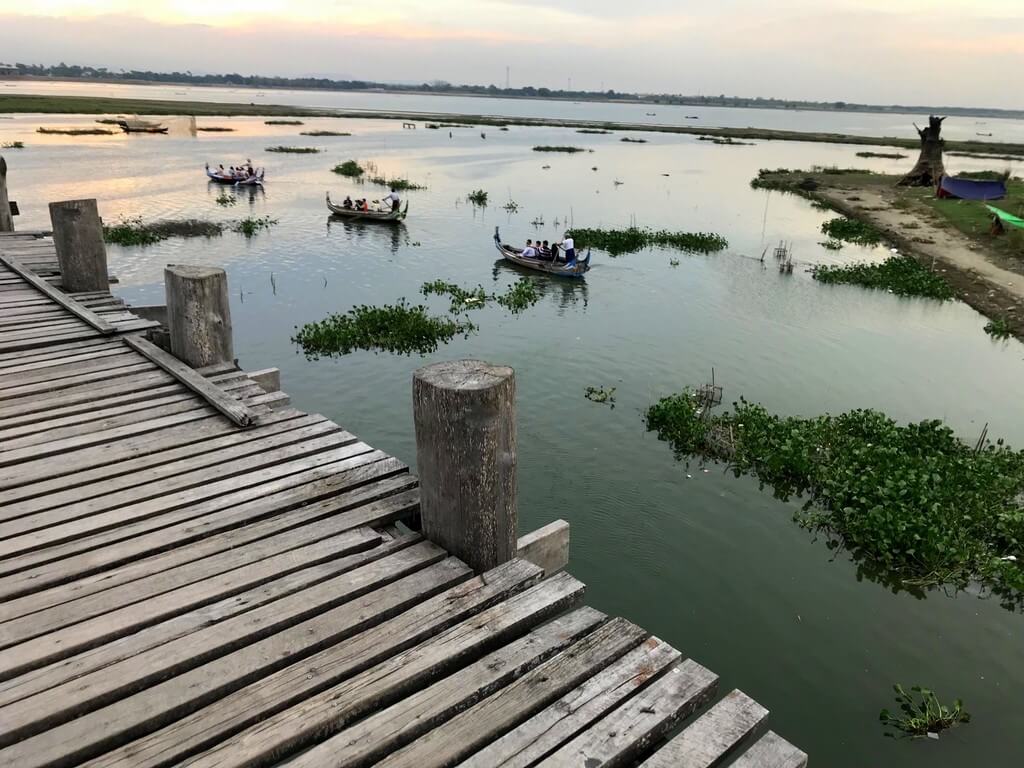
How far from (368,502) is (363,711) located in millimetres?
2022

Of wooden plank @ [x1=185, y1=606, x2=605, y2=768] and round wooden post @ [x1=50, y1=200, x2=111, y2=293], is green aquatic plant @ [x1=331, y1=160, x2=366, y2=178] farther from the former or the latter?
wooden plank @ [x1=185, y1=606, x2=605, y2=768]

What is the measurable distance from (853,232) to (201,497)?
117 feet

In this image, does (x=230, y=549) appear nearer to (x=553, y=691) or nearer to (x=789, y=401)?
(x=553, y=691)

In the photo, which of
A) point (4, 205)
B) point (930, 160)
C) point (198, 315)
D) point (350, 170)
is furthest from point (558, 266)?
point (930, 160)

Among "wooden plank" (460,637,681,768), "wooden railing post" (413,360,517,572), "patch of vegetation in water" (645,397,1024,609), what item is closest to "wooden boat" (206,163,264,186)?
"patch of vegetation in water" (645,397,1024,609)

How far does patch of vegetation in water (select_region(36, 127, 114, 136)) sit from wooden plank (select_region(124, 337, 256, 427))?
74.6m

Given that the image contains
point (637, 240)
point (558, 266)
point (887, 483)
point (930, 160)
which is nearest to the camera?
point (887, 483)

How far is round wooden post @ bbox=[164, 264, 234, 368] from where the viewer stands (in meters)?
7.41

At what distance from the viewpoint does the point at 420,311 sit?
18922 mm

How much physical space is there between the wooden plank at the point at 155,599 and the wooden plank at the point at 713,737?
2423 millimetres

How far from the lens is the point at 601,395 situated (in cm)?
1436

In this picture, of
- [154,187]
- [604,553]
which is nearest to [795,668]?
[604,553]

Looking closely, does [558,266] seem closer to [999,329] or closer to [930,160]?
[999,329]

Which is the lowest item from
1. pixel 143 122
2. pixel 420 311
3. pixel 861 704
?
pixel 861 704
